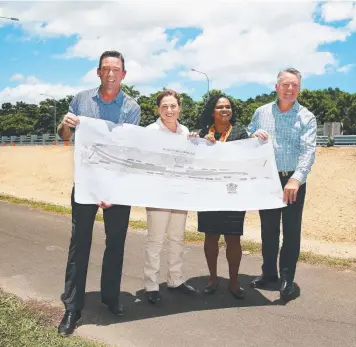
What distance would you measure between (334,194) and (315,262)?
934cm

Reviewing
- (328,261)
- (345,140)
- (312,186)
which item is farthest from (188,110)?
(328,261)

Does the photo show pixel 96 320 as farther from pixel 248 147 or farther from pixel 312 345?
pixel 248 147

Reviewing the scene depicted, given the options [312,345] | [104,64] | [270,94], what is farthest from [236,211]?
[270,94]

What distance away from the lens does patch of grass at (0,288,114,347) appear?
3.32 m

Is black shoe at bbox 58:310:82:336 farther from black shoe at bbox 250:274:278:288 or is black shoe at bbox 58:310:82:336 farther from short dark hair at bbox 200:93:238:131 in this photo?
short dark hair at bbox 200:93:238:131

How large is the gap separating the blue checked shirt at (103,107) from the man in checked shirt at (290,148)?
1.36 meters

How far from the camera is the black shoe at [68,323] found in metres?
3.63

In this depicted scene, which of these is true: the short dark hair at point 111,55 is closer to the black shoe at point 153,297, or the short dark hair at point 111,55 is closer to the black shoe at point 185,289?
the black shoe at point 153,297

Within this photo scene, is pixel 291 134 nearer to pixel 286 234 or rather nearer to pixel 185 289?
pixel 286 234

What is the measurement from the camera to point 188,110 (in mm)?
66438

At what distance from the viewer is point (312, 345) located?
355 centimetres

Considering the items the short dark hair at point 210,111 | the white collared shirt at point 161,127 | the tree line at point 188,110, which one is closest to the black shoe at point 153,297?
the white collared shirt at point 161,127

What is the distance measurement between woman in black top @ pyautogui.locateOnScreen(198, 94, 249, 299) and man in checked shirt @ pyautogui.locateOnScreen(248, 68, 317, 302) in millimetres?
327

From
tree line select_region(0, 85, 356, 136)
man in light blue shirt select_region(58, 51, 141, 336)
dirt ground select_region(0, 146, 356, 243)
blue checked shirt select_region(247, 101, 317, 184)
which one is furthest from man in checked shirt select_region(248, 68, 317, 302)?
tree line select_region(0, 85, 356, 136)
